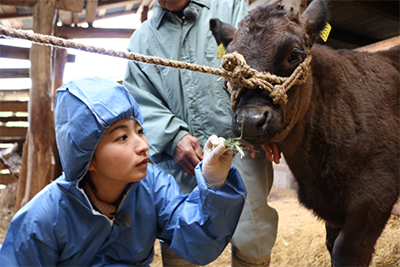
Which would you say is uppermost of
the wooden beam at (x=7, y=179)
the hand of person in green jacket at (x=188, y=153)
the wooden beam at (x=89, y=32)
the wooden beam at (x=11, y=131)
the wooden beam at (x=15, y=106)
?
the hand of person in green jacket at (x=188, y=153)

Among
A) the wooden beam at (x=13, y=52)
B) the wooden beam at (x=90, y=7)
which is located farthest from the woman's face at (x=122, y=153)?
the wooden beam at (x=13, y=52)

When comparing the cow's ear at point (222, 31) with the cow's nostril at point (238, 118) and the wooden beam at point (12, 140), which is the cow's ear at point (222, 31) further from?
the wooden beam at point (12, 140)

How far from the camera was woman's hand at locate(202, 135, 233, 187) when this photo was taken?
146 cm

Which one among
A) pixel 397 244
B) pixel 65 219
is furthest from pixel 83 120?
pixel 397 244

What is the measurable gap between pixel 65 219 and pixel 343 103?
180 centimetres

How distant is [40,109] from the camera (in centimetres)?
481

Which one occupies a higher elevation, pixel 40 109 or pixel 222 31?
pixel 222 31

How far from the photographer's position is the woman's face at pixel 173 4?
230cm

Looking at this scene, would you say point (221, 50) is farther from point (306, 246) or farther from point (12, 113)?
point (12, 113)

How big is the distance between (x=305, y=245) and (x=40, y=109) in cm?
403

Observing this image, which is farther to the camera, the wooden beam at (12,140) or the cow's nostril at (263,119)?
the wooden beam at (12,140)

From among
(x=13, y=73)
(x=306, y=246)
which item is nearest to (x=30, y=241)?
(x=306, y=246)

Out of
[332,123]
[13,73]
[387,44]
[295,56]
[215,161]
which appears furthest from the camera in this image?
[13,73]

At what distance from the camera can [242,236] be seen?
2240mm
